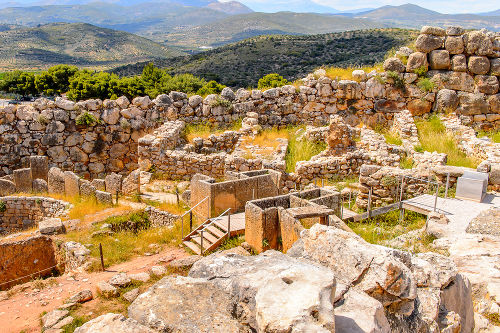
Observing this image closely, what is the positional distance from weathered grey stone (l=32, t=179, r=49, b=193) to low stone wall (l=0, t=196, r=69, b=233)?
0.87 m

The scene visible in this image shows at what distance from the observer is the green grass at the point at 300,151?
13.4m

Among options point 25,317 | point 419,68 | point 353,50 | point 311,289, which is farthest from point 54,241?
point 353,50

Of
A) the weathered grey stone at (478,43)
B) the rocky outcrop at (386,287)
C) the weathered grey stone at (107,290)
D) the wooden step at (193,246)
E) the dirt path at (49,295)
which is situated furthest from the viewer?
the weathered grey stone at (478,43)

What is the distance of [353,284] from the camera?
12.3 feet

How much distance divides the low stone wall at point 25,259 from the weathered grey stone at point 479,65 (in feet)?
50.5

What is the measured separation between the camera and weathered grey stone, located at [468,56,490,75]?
51.5ft

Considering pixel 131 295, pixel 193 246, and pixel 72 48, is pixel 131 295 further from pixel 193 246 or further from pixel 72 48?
pixel 72 48

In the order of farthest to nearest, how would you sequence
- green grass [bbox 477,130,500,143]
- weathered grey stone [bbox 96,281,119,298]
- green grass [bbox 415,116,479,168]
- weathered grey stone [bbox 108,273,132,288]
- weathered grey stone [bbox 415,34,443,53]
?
1. weathered grey stone [bbox 415,34,443,53]
2. green grass [bbox 477,130,500,143]
3. green grass [bbox 415,116,479,168]
4. weathered grey stone [bbox 108,273,132,288]
5. weathered grey stone [bbox 96,281,119,298]

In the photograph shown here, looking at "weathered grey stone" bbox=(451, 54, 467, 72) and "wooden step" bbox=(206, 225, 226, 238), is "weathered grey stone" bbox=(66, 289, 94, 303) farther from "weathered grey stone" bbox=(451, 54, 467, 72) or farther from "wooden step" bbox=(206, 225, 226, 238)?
"weathered grey stone" bbox=(451, 54, 467, 72)

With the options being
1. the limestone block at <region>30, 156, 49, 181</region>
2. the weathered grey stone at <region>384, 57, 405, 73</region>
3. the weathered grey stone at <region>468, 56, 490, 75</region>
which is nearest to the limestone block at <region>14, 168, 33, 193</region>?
the limestone block at <region>30, 156, 49, 181</region>

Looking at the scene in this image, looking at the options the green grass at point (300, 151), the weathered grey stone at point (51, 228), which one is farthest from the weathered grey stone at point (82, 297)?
the green grass at point (300, 151)

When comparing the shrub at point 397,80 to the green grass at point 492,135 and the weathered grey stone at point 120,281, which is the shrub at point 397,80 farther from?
the weathered grey stone at point 120,281

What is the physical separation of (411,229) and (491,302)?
361 cm

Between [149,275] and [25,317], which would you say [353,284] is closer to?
[149,275]
